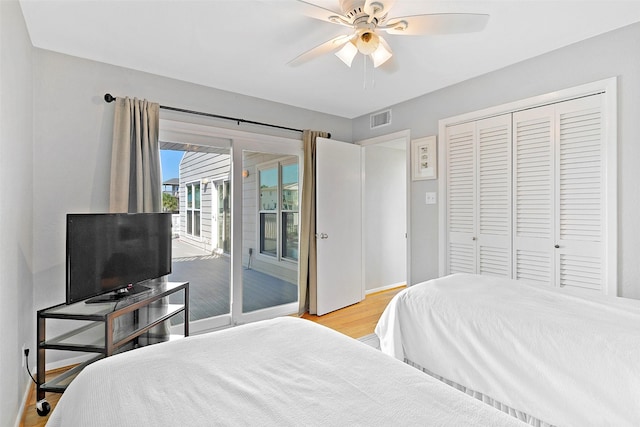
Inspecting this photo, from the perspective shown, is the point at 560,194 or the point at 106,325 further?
the point at 560,194

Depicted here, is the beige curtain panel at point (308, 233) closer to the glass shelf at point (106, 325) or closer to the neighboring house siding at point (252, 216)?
the neighboring house siding at point (252, 216)

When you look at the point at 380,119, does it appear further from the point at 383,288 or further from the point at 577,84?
the point at 383,288

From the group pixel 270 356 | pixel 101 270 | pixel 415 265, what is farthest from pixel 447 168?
pixel 101 270

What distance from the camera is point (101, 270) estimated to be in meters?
2.32

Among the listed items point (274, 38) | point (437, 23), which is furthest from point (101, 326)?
point (437, 23)

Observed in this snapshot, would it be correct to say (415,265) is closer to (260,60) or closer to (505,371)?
(505,371)

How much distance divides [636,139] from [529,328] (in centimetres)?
172

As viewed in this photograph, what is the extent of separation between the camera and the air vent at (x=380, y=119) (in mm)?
4113

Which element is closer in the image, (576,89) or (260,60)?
(576,89)

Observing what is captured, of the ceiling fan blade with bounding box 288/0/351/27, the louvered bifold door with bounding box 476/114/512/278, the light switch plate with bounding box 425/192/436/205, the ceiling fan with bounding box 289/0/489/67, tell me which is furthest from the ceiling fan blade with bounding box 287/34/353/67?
the light switch plate with bounding box 425/192/436/205

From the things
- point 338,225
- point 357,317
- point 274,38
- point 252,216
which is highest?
point 274,38

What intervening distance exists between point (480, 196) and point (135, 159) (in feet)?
10.4

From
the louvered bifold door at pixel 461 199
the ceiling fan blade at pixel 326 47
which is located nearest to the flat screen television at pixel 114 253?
the ceiling fan blade at pixel 326 47

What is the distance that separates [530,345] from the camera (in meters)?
1.59
